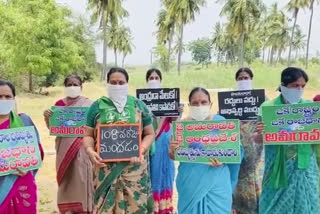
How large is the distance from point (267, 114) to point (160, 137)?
206cm

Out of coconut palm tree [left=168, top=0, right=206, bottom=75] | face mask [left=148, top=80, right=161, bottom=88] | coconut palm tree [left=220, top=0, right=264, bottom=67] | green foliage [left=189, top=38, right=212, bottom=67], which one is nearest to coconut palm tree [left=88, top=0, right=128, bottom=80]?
coconut palm tree [left=168, top=0, right=206, bottom=75]

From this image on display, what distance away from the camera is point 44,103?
92.0ft

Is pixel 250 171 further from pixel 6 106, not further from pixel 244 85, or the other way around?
pixel 6 106

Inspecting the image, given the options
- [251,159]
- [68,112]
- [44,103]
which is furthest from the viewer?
[44,103]

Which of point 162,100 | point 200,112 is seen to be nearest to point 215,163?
point 200,112

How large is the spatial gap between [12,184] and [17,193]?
0.30ft

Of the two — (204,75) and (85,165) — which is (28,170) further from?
(204,75)

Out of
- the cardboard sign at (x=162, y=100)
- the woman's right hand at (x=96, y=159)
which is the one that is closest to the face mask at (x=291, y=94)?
the woman's right hand at (x=96, y=159)

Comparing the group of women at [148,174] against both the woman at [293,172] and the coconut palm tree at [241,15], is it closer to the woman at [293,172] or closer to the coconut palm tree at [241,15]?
the woman at [293,172]

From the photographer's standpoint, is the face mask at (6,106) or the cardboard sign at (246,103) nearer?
the face mask at (6,106)

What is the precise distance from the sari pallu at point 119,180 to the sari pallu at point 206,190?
1.39 feet

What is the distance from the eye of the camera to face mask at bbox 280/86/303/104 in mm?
3914

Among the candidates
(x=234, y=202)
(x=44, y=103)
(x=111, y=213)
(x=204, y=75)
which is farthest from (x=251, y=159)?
(x=204, y=75)

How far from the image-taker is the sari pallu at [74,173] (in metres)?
5.86
